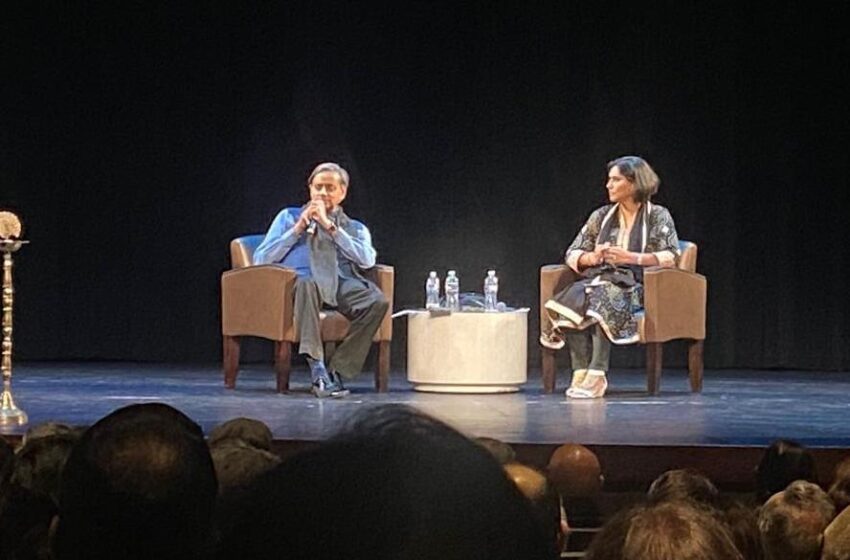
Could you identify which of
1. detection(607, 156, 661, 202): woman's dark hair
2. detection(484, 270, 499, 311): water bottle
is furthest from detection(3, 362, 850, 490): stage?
detection(607, 156, 661, 202): woman's dark hair

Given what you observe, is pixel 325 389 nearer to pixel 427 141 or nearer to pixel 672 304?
pixel 672 304

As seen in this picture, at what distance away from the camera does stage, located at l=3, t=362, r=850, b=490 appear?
3.65 m

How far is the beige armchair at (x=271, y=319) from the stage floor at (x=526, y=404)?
0.38ft

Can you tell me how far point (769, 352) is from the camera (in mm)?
7301

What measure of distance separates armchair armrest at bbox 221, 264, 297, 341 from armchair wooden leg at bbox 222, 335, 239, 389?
4cm

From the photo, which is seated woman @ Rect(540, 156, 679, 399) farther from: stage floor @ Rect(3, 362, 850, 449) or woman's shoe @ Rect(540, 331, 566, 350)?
stage floor @ Rect(3, 362, 850, 449)

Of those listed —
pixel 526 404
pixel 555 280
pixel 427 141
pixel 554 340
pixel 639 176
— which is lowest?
pixel 526 404

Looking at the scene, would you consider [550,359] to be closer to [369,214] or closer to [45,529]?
[369,214]

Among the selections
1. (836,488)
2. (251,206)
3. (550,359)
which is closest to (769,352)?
(550,359)

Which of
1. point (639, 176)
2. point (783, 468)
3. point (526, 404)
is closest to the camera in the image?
point (783, 468)

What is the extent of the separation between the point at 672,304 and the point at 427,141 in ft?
6.40

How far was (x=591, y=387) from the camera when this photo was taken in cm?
561

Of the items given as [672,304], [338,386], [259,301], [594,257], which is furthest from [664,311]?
[259,301]

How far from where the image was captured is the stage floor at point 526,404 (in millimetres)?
4098
